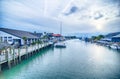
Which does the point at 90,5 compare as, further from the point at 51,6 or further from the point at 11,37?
the point at 11,37

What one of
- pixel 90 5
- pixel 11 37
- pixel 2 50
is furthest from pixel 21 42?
pixel 90 5

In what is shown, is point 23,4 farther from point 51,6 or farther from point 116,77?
point 116,77

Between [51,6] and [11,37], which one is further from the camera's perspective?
[11,37]

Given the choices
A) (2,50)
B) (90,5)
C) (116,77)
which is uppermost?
(90,5)

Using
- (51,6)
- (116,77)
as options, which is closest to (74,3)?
(51,6)

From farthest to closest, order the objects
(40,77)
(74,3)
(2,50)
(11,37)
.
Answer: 1. (11,37)
2. (2,50)
3. (40,77)
4. (74,3)

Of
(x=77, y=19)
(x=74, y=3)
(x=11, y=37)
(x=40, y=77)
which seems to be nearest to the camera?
(x=74, y=3)

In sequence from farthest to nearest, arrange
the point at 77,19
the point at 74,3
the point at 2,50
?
1. the point at 77,19
2. the point at 2,50
3. the point at 74,3

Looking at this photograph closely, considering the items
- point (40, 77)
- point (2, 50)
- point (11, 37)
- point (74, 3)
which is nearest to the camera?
point (74, 3)

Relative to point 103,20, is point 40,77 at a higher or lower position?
lower
